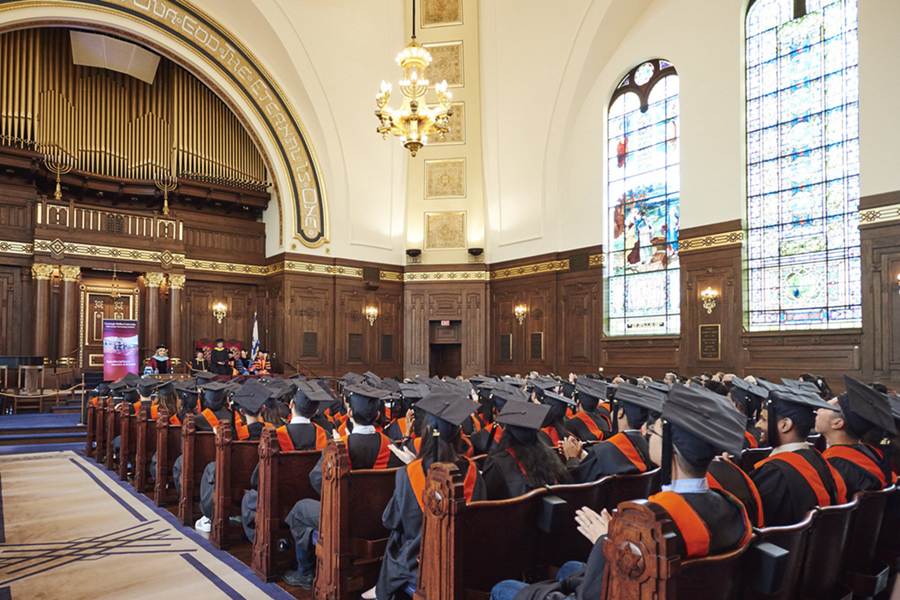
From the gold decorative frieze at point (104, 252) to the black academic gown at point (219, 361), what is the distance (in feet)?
9.38

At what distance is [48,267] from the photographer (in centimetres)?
1509

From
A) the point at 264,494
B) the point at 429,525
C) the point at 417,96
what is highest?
the point at 417,96

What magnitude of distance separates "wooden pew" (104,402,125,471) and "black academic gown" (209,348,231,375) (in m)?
7.67

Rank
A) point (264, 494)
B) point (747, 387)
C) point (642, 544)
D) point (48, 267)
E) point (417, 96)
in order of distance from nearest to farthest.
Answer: point (642, 544) → point (264, 494) → point (747, 387) → point (417, 96) → point (48, 267)

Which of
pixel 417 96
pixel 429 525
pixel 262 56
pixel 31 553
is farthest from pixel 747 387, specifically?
pixel 262 56

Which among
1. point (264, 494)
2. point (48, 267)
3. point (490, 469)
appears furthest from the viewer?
point (48, 267)

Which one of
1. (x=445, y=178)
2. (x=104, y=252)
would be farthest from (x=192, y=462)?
(x=445, y=178)

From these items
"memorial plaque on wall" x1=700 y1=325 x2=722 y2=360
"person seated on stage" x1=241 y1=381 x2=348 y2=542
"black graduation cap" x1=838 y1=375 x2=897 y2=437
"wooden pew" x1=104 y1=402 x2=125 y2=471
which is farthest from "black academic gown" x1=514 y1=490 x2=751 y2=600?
"memorial plaque on wall" x1=700 y1=325 x2=722 y2=360

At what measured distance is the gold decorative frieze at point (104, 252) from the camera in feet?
49.7

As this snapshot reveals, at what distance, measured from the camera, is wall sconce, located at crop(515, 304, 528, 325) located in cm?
1760

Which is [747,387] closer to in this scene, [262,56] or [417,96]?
[417,96]

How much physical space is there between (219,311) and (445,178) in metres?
7.98

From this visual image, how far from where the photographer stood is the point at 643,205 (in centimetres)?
1524

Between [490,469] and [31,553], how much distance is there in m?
3.99
